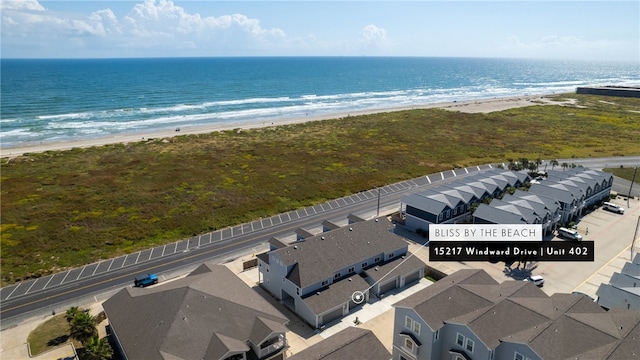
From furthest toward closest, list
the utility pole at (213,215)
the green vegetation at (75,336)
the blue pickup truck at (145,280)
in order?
the utility pole at (213,215), the blue pickup truck at (145,280), the green vegetation at (75,336)

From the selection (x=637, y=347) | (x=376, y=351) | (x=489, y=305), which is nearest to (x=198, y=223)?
(x=376, y=351)

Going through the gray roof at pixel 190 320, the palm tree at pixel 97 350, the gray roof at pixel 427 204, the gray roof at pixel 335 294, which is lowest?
the gray roof at pixel 335 294

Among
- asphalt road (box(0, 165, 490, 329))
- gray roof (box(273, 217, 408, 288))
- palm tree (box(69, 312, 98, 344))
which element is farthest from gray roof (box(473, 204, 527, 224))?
palm tree (box(69, 312, 98, 344))

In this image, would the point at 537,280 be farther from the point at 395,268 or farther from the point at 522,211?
the point at 395,268

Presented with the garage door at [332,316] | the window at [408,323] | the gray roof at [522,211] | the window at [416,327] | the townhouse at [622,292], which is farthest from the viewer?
the gray roof at [522,211]

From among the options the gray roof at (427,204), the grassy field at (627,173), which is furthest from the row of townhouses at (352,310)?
the grassy field at (627,173)

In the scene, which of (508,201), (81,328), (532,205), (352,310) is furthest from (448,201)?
(81,328)

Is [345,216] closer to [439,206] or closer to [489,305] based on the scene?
[439,206]

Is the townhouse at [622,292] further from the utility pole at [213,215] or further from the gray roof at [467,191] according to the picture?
the utility pole at [213,215]
